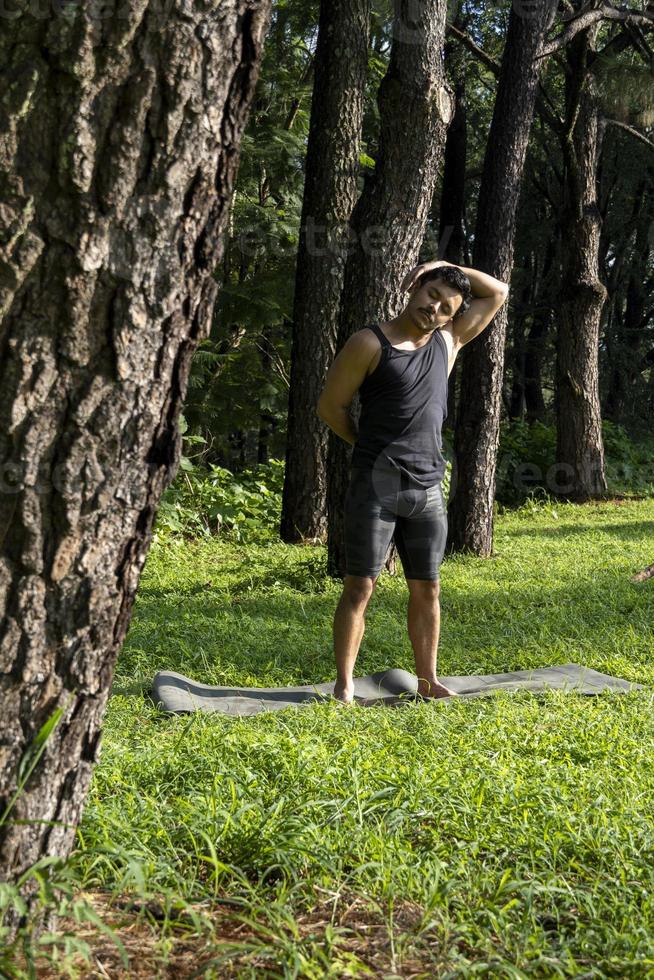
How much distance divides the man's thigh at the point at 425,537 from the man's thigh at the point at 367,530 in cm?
Result: 14

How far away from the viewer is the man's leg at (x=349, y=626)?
5.11m

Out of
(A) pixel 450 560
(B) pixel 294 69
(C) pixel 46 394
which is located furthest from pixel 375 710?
(B) pixel 294 69

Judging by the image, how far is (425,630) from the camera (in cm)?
531

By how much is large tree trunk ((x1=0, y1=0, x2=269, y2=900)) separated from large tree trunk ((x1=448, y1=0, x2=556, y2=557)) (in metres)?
8.56

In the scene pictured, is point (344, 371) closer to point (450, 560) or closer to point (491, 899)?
point (491, 899)

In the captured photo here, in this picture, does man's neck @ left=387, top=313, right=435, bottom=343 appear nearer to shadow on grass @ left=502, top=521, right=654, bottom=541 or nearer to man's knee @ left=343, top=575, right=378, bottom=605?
man's knee @ left=343, top=575, right=378, bottom=605

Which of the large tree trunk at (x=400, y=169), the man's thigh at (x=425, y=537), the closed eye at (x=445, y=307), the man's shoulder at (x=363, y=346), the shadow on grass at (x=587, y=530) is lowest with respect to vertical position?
the shadow on grass at (x=587, y=530)

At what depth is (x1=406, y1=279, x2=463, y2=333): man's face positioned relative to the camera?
16.4ft

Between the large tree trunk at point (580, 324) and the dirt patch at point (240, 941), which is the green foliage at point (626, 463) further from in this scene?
the dirt patch at point (240, 941)

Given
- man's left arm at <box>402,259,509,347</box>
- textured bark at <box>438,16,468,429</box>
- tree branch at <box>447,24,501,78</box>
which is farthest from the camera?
textured bark at <box>438,16,468,429</box>

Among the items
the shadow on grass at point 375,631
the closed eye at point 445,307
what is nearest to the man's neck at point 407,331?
the closed eye at point 445,307

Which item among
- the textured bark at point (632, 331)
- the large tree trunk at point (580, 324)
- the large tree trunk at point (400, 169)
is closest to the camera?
the large tree trunk at point (400, 169)

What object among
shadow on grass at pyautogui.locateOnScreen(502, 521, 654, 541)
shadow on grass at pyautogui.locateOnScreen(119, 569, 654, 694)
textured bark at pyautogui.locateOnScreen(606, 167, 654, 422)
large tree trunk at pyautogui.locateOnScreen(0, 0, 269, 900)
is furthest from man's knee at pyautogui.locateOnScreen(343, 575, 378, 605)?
textured bark at pyautogui.locateOnScreen(606, 167, 654, 422)

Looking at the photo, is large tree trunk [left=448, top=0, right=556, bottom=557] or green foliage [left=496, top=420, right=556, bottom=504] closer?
large tree trunk [left=448, top=0, right=556, bottom=557]
